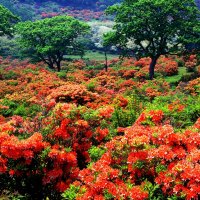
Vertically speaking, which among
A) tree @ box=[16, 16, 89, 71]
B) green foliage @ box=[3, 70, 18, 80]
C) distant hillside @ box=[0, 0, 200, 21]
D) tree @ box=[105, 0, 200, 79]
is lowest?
green foliage @ box=[3, 70, 18, 80]

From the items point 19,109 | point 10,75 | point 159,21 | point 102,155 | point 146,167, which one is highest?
point 159,21

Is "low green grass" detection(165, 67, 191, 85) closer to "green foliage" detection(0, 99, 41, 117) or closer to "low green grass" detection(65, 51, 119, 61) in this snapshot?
"green foliage" detection(0, 99, 41, 117)

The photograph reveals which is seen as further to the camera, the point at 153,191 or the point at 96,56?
the point at 96,56

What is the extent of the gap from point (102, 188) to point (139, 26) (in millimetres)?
22218

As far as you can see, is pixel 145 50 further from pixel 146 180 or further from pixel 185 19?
pixel 146 180

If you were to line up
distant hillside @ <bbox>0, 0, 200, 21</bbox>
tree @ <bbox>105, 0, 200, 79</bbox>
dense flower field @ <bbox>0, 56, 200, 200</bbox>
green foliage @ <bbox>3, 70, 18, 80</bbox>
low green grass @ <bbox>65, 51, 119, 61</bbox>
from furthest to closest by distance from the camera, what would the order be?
distant hillside @ <bbox>0, 0, 200, 21</bbox> < low green grass @ <bbox>65, 51, 119, 61</bbox> < green foliage @ <bbox>3, 70, 18, 80</bbox> < tree @ <bbox>105, 0, 200, 79</bbox> < dense flower field @ <bbox>0, 56, 200, 200</bbox>

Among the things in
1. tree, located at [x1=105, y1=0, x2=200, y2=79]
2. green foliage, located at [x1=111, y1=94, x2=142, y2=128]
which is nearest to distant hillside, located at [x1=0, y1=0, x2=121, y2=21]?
tree, located at [x1=105, y1=0, x2=200, y2=79]

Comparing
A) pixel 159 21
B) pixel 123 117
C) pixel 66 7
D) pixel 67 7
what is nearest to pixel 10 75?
pixel 159 21

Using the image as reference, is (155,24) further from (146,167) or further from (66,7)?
(66,7)

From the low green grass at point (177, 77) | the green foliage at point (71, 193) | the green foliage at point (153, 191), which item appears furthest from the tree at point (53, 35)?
the green foliage at point (153, 191)

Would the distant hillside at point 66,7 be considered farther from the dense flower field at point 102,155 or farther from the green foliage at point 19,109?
the dense flower field at point 102,155

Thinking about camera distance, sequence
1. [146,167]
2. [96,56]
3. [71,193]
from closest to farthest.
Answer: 1. [71,193]
2. [146,167]
3. [96,56]

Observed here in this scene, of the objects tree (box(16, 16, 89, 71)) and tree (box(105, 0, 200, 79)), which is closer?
tree (box(105, 0, 200, 79))

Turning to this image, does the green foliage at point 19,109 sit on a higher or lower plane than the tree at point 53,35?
lower
